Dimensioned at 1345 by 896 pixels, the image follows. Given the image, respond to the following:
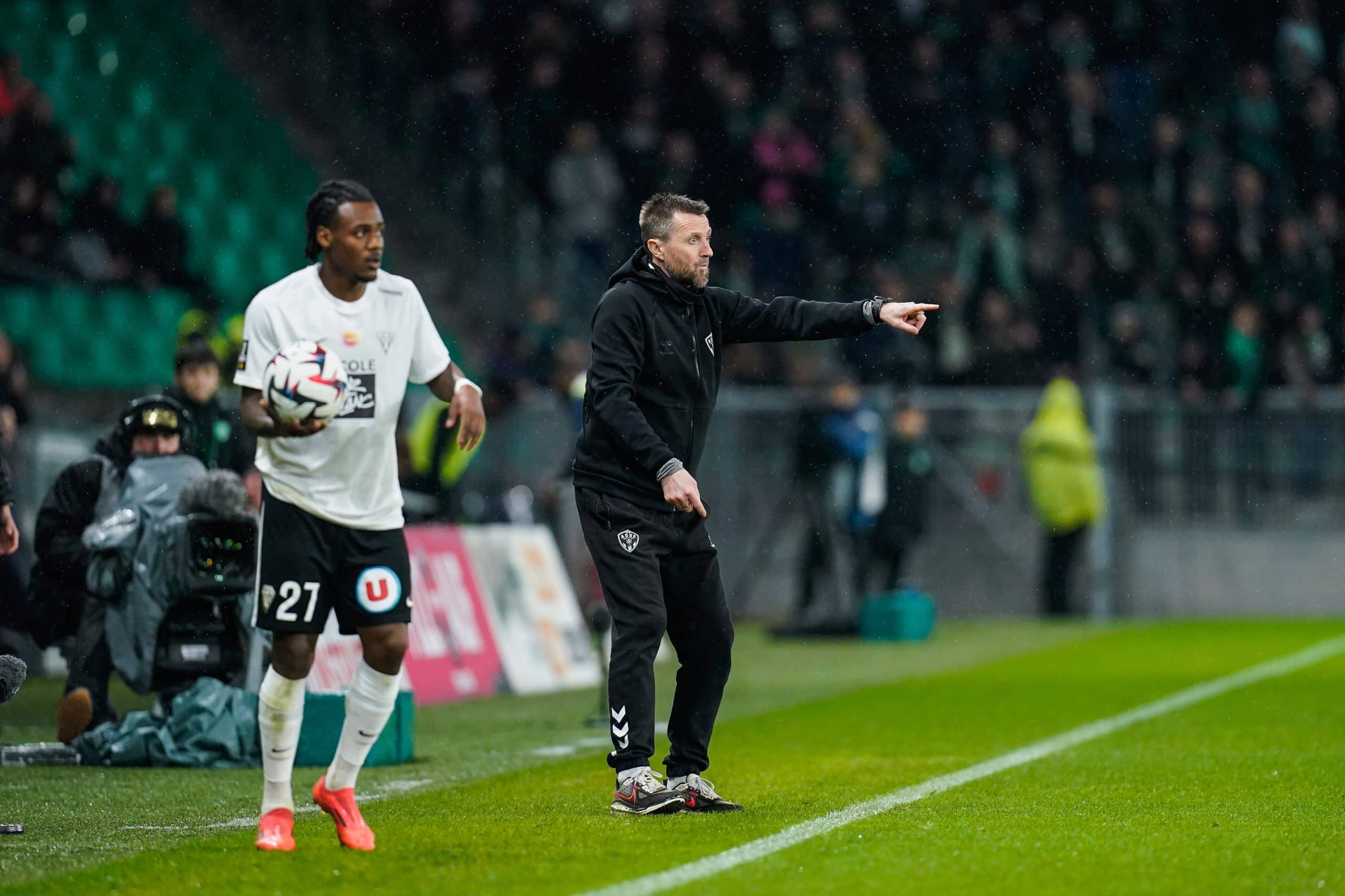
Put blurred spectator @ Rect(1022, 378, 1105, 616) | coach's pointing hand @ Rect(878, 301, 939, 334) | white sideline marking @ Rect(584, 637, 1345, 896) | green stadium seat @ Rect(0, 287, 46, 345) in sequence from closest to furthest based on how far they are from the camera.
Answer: white sideline marking @ Rect(584, 637, 1345, 896) → coach's pointing hand @ Rect(878, 301, 939, 334) → green stadium seat @ Rect(0, 287, 46, 345) → blurred spectator @ Rect(1022, 378, 1105, 616)

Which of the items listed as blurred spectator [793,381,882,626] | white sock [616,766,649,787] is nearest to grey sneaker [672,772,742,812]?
white sock [616,766,649,787]

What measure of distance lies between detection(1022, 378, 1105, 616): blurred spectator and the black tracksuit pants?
12720 mm

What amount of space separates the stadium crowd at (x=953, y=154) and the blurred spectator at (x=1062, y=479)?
951 millimetres

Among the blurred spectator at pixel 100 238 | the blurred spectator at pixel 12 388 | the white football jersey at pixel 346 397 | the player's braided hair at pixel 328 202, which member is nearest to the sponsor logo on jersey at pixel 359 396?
the white football jersey at pixel 346 397

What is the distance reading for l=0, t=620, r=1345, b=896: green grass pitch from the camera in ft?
18.1

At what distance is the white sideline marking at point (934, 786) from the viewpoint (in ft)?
17.8

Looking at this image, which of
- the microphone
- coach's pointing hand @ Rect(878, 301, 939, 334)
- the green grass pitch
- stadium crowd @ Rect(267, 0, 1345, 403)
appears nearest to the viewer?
the green grass pitch

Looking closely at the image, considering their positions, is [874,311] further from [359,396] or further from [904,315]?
[359,396]

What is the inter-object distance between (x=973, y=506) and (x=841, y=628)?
2909mm

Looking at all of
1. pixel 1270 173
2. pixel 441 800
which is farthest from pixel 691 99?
pixel 441 800

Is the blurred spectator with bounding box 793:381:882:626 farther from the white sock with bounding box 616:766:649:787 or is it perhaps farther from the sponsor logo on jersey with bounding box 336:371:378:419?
the sponsor logo on jersey with bounding box 336:371:378:419

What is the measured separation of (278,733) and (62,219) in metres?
11.7

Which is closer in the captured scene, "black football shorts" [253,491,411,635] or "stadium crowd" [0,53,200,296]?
"black football shorts" [253,491,411,635]

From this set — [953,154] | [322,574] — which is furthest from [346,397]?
[953,154]
